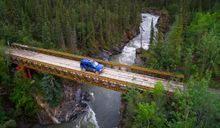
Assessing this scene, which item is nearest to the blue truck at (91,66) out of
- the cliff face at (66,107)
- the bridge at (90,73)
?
the bridge at (90,73)

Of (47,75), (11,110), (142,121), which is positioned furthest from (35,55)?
(142,121)

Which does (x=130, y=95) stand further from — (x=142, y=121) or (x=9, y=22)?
(x=9, y=22)

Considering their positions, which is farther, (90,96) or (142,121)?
(90,96)

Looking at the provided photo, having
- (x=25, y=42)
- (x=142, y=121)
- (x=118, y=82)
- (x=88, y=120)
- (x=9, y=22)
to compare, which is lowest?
(x=88, y=120)

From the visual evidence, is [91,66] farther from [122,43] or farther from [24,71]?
[122,43]

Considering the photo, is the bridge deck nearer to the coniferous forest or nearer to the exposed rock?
the coniferous forest

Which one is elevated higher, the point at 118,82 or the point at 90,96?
the point at 118,82

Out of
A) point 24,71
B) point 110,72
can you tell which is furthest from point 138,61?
point 24,71
